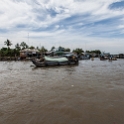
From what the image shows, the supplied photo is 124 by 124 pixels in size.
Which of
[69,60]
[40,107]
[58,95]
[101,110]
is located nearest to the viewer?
[101,110]

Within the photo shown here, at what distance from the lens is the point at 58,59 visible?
77.6 ft

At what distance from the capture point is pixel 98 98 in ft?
17.5

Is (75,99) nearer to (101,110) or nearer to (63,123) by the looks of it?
(101,110)

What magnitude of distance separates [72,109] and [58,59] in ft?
63.8

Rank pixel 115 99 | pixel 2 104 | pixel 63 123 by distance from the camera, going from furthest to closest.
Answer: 1. pixel 115 99
2. pixel 2 104
3. pixel 63 123

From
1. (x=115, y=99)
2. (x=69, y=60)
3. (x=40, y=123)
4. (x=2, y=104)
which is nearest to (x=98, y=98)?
(x=115, y=99)

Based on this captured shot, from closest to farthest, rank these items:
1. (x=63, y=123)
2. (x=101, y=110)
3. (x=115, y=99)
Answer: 1. (x=63, y=123)
2. (x=101, y=110)
3. (x=115, y=99)

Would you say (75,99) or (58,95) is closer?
(75,99)

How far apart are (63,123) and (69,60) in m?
22.1

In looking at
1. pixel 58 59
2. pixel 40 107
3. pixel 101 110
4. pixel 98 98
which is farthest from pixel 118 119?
pixel 58 59

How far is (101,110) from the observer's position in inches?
167

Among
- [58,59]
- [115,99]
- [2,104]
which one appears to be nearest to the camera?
[2,104]

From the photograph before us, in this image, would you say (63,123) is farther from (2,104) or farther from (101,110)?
(2,104)

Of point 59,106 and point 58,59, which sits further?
point 58,59
